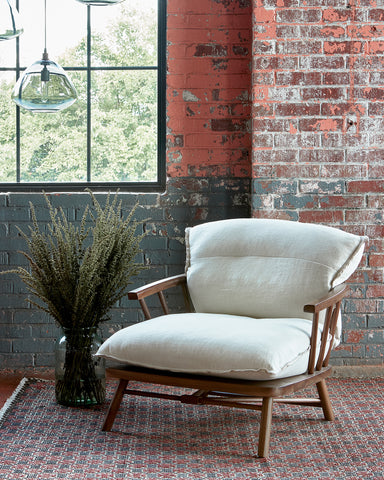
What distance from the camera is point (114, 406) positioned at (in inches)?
125

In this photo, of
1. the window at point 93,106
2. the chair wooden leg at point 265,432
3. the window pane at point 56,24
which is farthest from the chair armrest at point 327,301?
the window pane at point 56,24

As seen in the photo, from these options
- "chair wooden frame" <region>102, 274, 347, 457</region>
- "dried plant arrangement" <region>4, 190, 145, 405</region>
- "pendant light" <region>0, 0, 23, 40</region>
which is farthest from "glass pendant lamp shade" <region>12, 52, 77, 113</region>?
"chair wooden frame" <region>102, 274, 347, 457</region>

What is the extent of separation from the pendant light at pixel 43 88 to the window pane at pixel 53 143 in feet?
2.90

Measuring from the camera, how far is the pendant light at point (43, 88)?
3342 millimetres

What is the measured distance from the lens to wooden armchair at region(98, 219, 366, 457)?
283cm

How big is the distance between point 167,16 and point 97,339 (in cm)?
199

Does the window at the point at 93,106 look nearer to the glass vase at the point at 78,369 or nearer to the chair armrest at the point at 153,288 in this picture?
the chair armrest at the point at 153,288

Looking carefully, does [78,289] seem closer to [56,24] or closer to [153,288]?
[153,288]

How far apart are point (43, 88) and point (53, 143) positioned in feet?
3.17

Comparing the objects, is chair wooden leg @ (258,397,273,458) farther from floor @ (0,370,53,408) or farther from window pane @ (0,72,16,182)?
window pane @ (0,72,16,182)

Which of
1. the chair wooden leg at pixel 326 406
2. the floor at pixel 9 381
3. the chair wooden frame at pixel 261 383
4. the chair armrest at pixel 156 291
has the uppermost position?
the chair armrest at pixel 156 291

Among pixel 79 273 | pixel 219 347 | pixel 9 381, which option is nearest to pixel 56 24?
pixel 79 273

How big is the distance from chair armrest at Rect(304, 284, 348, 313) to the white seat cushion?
163 mm

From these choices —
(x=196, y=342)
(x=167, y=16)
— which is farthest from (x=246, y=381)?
(x=167, y=16)
